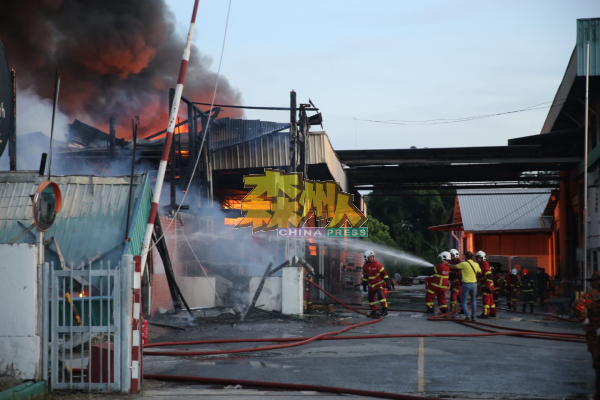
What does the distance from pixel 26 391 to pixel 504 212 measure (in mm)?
38064

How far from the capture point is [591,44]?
2134 centimetres

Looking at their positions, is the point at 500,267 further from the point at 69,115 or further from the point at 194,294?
the point at 69,115

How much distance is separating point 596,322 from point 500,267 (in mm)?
23939

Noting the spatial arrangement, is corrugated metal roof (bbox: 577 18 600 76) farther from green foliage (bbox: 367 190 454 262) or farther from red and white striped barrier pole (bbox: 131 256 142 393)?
green foliage (bbox: 367 190 454 262)

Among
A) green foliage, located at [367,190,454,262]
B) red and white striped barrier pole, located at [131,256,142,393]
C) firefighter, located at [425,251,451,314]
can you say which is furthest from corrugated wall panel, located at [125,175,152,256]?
green foliage, located at [367,190,454,262]

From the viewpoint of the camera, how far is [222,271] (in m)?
18.4

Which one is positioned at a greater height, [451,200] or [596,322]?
[451,200]

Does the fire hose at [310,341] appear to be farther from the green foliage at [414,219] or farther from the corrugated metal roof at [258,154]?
the green foliage at [414,219]

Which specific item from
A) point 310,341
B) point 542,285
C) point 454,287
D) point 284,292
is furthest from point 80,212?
point 542,285

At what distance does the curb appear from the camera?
256 inches

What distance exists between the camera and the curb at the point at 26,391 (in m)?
6.50

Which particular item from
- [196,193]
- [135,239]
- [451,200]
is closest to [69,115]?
A: [196,193]

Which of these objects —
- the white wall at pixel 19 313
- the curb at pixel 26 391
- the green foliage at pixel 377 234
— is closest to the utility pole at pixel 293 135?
the white wall at pixel 19 313

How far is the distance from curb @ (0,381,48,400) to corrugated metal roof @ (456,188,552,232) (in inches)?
1313
